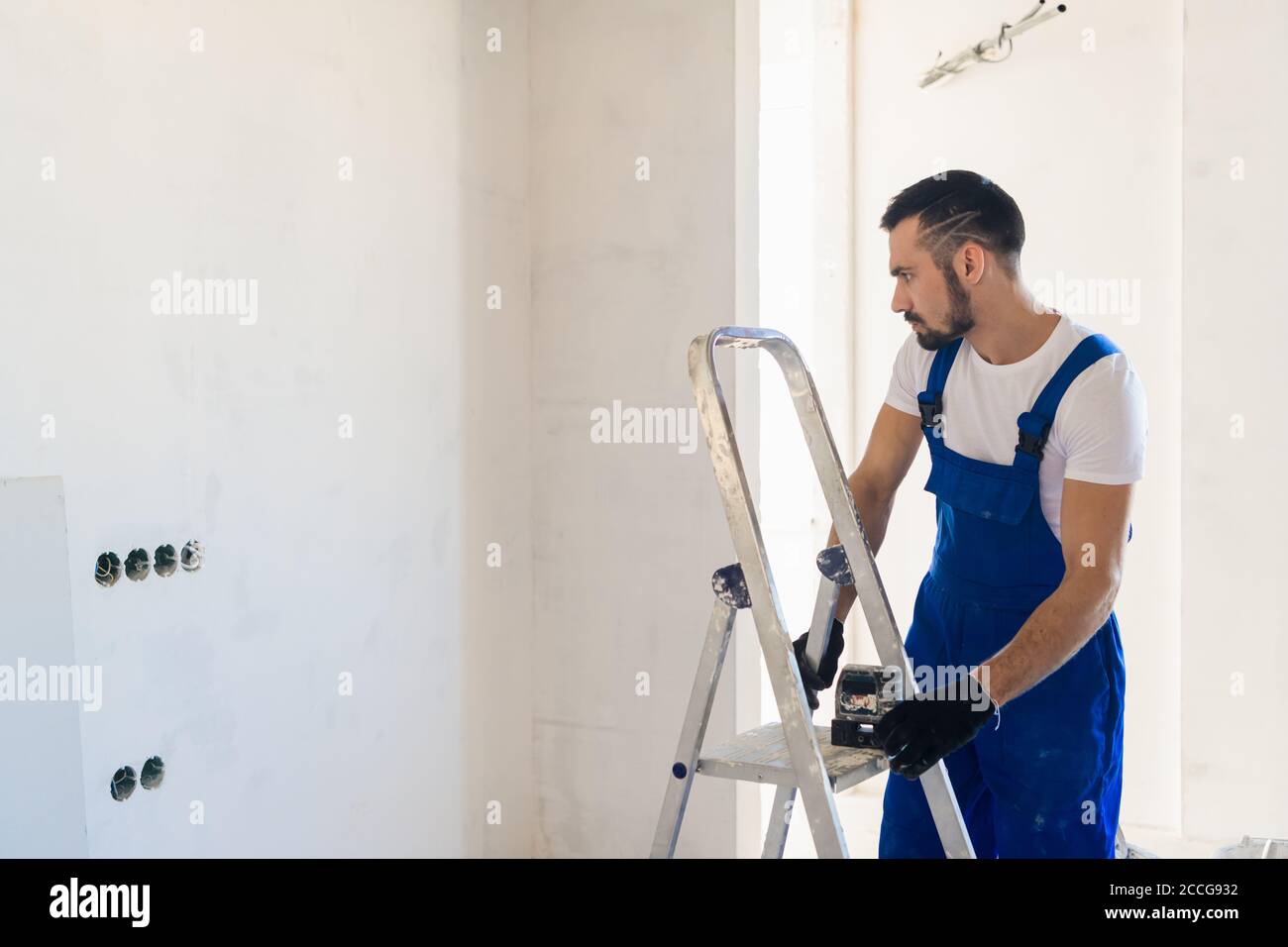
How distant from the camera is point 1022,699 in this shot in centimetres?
172

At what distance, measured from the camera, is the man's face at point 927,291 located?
5.79 feet

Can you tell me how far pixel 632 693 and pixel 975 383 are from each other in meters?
1.40

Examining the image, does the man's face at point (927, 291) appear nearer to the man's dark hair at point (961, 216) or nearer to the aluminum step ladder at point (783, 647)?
the man's dark hair at point (961, 216)

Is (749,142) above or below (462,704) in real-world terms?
above

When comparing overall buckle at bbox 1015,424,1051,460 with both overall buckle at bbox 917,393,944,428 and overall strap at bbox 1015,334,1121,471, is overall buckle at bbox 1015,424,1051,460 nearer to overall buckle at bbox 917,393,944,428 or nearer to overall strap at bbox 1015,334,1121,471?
overall strap at bbox 1015,334,1121,471

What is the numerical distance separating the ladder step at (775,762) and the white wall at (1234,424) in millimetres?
1826

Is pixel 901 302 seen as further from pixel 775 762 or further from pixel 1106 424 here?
pixel 775 762

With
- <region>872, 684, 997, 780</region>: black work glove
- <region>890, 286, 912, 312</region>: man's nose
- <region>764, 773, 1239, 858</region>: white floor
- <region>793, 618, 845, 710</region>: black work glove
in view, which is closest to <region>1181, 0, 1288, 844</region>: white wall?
<region>764, 773, 1239, 858</region>: white floor

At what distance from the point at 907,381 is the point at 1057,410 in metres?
0.30

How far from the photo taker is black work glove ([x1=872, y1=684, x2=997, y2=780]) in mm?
1377

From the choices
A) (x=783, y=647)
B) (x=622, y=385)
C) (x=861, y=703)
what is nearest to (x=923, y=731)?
(x=861, y=703)
